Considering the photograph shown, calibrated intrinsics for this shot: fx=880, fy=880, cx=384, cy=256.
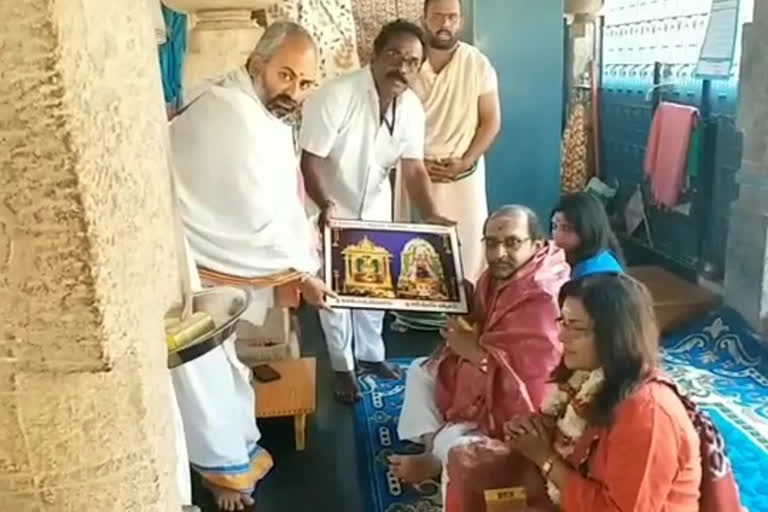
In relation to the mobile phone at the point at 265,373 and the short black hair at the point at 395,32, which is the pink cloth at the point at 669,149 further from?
the mobile phone at the point at 265,373

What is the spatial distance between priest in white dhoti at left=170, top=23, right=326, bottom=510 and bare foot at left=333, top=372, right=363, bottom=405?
73cm

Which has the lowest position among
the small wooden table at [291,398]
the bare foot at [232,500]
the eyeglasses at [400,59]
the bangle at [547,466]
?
the bare foot at [232,500]

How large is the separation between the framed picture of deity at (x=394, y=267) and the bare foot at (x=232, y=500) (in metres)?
0.65

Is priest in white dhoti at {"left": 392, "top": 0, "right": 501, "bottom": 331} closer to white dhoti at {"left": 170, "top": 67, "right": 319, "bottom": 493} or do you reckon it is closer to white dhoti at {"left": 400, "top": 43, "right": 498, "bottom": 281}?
white dhoti at {"left": 400, "top": 43, "right": 498, "bottom": 281}

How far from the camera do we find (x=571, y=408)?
6.17 ft

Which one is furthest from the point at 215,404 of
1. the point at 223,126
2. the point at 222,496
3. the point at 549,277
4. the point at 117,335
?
the point at 117,335

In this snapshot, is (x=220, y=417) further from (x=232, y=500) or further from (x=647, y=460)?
(x=647, y=460)

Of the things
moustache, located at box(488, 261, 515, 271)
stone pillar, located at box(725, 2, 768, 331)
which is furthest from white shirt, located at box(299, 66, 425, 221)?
stone pillar, located at box(725, 2, 768, 331)

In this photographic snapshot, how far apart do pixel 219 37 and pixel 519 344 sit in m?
2.66

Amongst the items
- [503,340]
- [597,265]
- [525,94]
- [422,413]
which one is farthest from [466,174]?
[503,340]

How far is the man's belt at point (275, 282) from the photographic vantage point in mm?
2631

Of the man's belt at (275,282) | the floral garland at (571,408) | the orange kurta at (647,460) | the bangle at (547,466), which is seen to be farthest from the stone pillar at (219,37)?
the orange kurta at (647,460)

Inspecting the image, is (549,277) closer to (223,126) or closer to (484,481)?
(484,481)

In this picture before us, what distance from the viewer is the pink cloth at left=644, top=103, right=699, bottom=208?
15.2 feet
